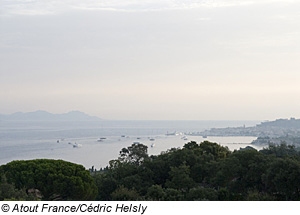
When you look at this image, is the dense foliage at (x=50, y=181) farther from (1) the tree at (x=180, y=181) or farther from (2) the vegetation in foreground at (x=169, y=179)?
(1) the tree at (x=180, y=181)

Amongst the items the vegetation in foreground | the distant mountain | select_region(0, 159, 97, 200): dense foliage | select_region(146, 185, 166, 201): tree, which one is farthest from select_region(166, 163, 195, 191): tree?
the distant mountain

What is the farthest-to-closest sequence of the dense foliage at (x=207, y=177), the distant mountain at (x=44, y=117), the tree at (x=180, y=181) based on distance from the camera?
the distant mountain at (x=44, y=117) → the tree at (x=180, y=181) → the dense foliage at (x=207, y=177)

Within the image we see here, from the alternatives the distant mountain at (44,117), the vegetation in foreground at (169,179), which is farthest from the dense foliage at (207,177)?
the distant mountain at (44,117)

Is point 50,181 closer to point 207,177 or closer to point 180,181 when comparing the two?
point 180,181

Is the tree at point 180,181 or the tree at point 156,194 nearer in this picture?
the tree at point 156,194
